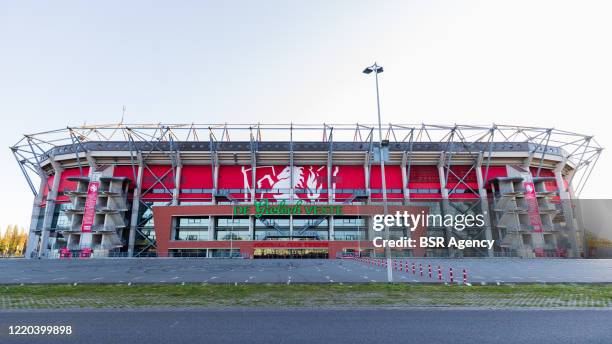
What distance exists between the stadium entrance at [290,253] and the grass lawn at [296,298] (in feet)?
166

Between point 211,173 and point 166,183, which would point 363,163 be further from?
point 166,183

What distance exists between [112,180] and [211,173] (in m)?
19.6

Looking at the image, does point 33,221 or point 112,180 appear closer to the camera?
point 112,180

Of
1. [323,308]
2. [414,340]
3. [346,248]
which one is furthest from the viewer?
[346,248]

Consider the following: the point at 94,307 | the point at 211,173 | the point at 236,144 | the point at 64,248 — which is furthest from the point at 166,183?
the point at 94,307

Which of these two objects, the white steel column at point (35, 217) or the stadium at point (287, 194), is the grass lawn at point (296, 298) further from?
the white steel column at point (35, 217)

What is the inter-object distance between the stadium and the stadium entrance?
194 mm

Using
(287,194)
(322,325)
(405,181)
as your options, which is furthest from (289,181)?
(322,325)

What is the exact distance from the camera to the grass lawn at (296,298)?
36.9 feet

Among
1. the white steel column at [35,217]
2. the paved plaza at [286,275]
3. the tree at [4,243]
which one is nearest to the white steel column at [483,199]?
the paved plaza at [286,275]

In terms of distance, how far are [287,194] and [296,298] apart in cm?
5929

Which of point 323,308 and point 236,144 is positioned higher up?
point 236,144

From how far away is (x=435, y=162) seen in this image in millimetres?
72875

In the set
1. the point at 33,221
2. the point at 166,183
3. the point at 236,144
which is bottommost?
the point at 33,221
